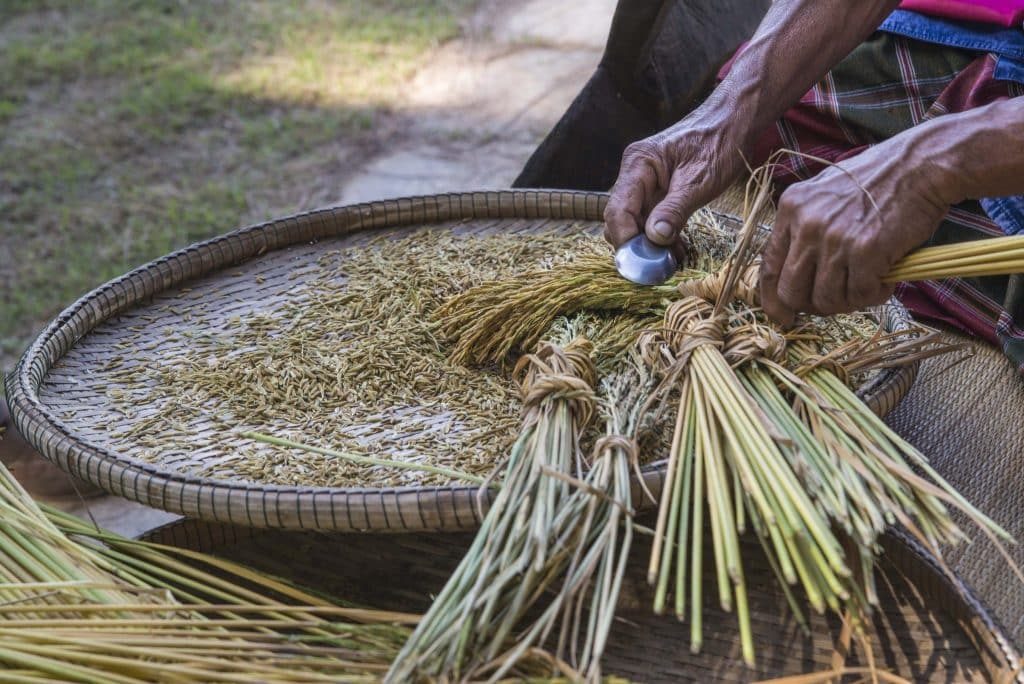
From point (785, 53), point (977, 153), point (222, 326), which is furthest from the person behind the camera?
point (785, 53)

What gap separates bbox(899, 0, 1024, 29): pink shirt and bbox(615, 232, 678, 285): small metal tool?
65 cm

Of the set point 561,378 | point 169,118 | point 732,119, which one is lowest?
point 169,118

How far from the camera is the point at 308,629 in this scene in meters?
1.10

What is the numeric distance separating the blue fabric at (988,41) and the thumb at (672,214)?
0.45 m

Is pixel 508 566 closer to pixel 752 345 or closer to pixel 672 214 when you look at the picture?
pixel 752 345

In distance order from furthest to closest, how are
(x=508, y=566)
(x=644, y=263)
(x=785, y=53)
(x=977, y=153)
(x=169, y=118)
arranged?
1. (x=169, y=118)
2. (x=785, y=53)
3. (x=644, y=263)
4. (x=977, y=153)
5. (x=508, y=566)

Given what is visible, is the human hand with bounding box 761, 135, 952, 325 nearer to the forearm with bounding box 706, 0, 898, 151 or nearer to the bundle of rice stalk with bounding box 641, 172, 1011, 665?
the bundle of rice stalk with bounding box 641, 172, 1011, 665

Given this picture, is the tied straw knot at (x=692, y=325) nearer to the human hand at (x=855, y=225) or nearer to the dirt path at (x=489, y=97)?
the human hand at (x=855, y=225)

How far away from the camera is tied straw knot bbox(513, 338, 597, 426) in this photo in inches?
46.8

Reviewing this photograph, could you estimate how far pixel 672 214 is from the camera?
1435 mm

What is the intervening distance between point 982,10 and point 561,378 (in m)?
0.96

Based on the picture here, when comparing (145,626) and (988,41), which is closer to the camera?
(145,626)

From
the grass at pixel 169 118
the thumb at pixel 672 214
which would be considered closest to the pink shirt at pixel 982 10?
the thumb at pixel 672 214

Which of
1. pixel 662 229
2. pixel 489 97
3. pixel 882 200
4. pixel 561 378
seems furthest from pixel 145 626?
pixel 489 97
